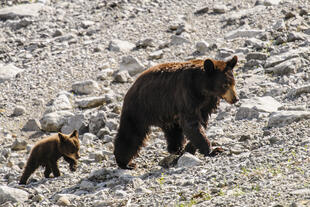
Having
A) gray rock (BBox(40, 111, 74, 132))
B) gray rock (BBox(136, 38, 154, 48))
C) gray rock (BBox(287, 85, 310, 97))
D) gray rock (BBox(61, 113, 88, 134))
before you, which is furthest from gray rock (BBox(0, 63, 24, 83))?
gray rock (BBox(287, 85, 310, 97))

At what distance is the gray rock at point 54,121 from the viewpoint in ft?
41.6

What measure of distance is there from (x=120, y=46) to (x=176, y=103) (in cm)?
792

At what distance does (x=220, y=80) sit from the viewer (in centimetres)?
873

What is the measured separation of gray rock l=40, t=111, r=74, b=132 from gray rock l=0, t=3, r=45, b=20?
7535mm

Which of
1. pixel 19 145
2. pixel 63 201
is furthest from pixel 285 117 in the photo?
pixel 19 145

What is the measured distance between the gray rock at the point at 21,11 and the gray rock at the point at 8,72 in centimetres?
374

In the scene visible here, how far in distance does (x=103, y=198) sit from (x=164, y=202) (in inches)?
41.6

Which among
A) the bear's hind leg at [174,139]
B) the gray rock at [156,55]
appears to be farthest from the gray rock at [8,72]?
the bear's hind leg at [174,139]

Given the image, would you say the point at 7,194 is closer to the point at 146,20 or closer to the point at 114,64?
the point at 114,64

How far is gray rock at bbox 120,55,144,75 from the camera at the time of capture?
48.5 ft

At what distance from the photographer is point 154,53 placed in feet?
51.4

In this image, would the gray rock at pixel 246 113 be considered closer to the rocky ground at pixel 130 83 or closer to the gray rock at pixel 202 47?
the rocky ground at pixel 130 83

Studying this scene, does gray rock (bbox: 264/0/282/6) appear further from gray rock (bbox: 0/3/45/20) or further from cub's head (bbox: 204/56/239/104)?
cub's head (bbox: 204/56/239/104)

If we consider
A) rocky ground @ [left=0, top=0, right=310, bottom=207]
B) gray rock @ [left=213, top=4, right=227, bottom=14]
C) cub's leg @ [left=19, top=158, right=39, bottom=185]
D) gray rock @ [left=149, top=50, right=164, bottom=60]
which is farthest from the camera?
gray rock @ [left=213, top=4, right=227, bottom=14]
